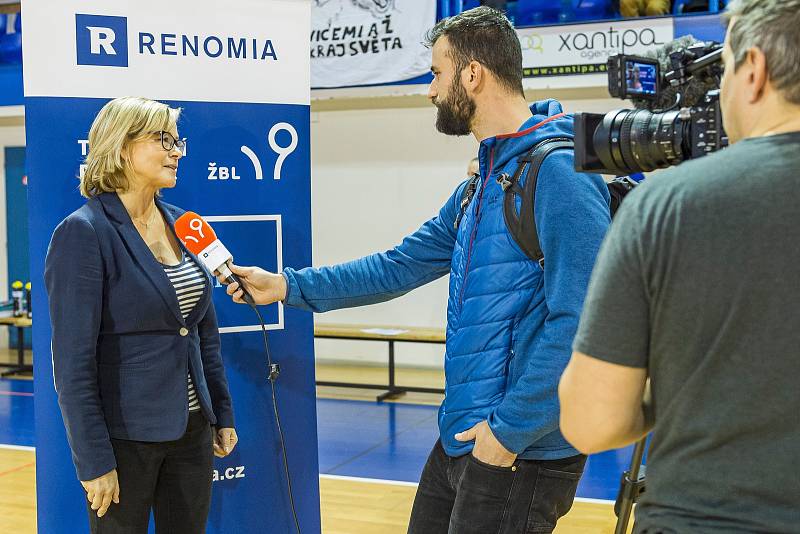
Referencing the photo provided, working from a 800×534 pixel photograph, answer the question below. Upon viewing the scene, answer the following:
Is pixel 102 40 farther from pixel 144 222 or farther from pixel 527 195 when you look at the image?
pixel 527 195

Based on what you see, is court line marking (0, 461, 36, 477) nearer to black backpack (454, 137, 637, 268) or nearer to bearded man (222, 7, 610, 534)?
bearded man (222, 7, 610, 534)

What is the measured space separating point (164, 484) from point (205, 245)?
2.07 feet

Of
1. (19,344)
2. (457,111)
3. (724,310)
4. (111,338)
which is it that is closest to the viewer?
(724,310)

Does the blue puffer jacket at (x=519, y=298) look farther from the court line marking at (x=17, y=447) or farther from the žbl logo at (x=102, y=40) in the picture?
the court line marking at (x=17, y=447)

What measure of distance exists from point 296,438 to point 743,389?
2.10m

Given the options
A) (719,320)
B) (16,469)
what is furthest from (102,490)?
(16,469)

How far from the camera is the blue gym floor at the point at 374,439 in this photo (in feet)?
16.0

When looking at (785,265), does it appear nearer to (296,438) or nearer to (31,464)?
(296,438)

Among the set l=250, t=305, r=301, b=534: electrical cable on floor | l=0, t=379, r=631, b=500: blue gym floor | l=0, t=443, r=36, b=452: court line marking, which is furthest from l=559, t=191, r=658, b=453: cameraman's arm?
l=0, t=443, r=36, b=452: court line marking

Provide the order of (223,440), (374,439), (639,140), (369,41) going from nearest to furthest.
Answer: (639,140)
(223,440)
(374,439)
(369,41)

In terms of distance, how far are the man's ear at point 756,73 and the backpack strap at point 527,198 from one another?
73 cm

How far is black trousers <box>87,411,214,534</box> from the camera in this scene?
2162 millimetres

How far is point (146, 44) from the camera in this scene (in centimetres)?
266

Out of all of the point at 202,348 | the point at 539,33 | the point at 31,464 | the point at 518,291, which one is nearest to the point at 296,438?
the point at 202,348
